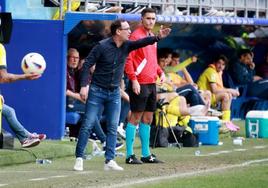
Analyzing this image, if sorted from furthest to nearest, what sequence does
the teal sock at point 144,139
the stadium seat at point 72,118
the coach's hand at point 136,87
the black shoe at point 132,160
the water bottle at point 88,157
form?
the stadium seat at point 72,118, the water bottle at point 88,157, the teal sock at point 144,139, the black shoe at point 132,160, the coach's hand at point 136,87

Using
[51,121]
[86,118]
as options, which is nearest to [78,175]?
[86,118]

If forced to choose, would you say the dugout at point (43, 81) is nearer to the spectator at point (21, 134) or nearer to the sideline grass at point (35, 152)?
the sideline grass at point (35, 152)

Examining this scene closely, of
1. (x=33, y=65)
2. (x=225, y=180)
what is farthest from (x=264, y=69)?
(x=225, y=180)

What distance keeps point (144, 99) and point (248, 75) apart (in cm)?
1064

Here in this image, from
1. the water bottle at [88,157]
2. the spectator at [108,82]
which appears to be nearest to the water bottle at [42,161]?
the water bottle at [88,157]

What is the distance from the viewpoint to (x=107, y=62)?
1520 cm

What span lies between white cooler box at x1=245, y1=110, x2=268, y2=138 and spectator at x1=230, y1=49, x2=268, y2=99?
14.0 ft

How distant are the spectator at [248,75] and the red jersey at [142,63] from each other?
10.1m

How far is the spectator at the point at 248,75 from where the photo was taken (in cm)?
2658

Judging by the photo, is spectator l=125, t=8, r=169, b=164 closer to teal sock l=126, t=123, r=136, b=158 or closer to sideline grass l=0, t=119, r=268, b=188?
teal sock l=126, t=123, r=136, b=158

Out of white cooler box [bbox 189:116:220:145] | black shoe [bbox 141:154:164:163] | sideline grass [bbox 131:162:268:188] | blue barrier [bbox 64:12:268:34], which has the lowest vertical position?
sideline grass [bbox 131:162:268:188]

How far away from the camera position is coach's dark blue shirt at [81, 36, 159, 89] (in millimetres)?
15172

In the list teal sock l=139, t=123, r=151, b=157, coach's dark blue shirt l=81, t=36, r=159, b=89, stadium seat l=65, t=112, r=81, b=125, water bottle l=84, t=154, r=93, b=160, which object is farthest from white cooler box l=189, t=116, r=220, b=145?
coach's dark blue shirt l=81, t=36, r=159, b=89

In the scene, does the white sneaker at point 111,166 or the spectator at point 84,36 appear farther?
the spectator at point 84,36
